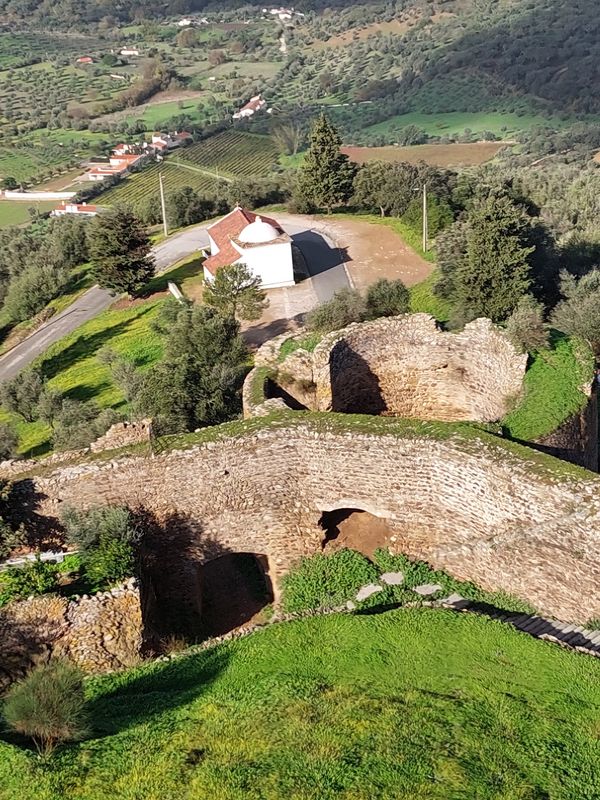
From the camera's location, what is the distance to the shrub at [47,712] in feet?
28.1

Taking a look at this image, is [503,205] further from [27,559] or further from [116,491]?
[27,559]

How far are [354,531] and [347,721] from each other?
5632 millimetres

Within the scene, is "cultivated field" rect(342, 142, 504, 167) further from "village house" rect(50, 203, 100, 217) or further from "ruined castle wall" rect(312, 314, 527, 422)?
"ruined castle wall" rect(312, 314, 527, 422)

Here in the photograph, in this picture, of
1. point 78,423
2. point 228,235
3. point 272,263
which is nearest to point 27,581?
point 78,423

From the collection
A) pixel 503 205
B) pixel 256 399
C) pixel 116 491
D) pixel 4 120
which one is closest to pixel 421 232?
pixel 503 205

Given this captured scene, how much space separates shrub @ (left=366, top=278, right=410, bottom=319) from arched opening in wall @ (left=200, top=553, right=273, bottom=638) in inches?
531

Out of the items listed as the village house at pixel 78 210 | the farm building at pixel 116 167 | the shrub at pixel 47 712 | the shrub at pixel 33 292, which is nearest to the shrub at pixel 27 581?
the shrub at pixel 47 712

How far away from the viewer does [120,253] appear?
3575 centimetres

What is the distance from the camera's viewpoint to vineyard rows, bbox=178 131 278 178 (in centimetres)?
8279

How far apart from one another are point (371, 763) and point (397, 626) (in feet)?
9.10

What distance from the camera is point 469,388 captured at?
18203 mm

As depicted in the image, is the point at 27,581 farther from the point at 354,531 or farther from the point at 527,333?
the point at 527,333

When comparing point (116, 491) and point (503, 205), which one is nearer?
point (116, 491)

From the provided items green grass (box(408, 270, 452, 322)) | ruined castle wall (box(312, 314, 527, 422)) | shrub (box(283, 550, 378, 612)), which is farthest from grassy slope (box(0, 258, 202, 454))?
shrub (box(283, 550, 378, 612))
